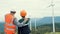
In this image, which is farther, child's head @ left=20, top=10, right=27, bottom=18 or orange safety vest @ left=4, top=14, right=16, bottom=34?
orange safety vest @ left=4, top=14, right=16, bottom=34

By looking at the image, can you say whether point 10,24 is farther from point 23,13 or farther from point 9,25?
point 23,13

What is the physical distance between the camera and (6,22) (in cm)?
1237

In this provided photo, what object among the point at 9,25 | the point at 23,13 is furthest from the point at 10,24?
the point at 23,13

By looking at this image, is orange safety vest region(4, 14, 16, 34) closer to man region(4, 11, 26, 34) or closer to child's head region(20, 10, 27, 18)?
man region(4, 11, 26, 34)

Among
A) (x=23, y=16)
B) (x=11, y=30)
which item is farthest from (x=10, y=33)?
(x=23, y=16)

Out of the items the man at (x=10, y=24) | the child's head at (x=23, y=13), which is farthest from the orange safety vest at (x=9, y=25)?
the child's head at (x=23, y=13)

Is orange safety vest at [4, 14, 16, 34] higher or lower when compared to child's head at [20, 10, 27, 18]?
lower

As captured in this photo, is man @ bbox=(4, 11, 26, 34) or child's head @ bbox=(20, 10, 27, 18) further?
man @ bbox=(4, 11, 26, 34)

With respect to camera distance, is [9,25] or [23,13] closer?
[23,13]

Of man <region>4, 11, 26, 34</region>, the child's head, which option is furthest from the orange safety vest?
the child's head

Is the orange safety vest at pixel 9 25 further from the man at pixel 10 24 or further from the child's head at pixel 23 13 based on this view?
the child's head at pixel 23 13

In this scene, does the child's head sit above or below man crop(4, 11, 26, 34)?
above

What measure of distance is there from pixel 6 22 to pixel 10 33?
1.66 ft

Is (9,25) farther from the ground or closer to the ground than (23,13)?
closer to the ground
